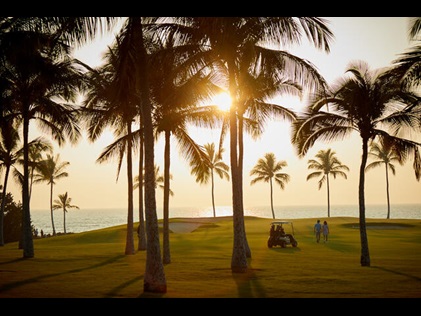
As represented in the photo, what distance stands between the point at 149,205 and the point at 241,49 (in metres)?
7.86

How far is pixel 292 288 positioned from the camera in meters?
14.3

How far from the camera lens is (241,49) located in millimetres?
18500

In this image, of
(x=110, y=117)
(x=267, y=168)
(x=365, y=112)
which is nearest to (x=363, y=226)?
(x=365, y=112)

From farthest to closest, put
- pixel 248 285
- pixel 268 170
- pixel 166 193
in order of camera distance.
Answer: pixel 268 170, pixel 166 193, pixel 248 285

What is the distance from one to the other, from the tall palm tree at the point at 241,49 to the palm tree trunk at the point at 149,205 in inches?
111

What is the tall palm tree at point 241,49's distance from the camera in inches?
650

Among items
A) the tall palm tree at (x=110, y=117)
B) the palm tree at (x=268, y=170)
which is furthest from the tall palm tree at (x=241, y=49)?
the palm tree at (x=268, y=170)

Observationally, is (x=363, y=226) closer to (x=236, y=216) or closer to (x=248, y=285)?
(x=236, y=216)

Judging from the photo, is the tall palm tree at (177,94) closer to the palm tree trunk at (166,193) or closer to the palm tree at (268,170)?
the palm tree trunk at (166,193)

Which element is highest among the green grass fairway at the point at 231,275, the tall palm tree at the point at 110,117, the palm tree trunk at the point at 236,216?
the tall palm tree at the point at 110,117

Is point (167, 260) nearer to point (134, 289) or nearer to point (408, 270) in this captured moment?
point (134, 289)

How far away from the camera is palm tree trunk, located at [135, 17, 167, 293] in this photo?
1380 centimetres
